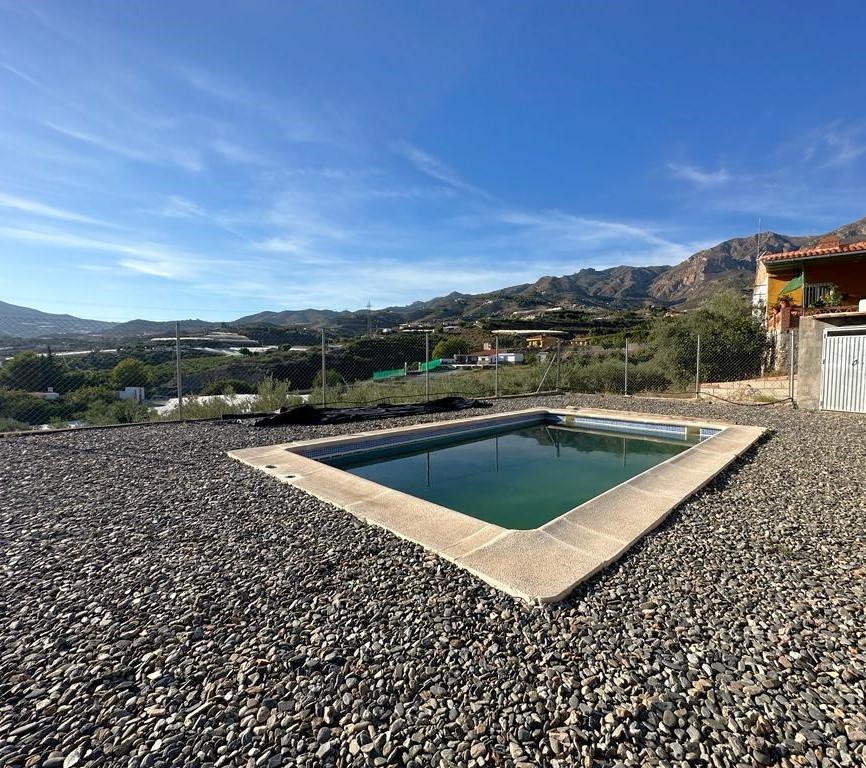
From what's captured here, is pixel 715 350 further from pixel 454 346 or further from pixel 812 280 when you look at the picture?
pixel 454 346

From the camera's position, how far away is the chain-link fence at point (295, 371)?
24.6ft

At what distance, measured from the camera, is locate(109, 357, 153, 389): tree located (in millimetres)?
8375

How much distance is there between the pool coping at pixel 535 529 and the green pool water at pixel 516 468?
764mm

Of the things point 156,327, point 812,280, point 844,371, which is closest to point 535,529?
point 156,327

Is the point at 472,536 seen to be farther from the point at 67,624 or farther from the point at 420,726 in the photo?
the point at 67,624

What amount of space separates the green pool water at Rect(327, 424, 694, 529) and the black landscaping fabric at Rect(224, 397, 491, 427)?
1.63m

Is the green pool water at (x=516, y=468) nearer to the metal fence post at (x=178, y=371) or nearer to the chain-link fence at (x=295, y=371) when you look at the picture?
the chain-link fence at (x=295, y=371)

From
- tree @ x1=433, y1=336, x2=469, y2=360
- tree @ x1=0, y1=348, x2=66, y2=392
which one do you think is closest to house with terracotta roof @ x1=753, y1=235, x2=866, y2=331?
tree @ x1=433, y1=336, x2=469, y2=360

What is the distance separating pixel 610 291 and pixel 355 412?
57.8 m

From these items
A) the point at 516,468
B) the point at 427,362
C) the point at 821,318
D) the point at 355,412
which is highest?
the point at 821,318

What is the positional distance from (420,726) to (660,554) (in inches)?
75.6

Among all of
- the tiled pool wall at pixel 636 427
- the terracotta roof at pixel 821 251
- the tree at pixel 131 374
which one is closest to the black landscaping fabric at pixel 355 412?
the tiled pool wall at pixel 636 427

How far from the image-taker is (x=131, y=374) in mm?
8508

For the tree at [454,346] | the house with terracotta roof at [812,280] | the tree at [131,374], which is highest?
the house with terracotta roof at [812,280]
